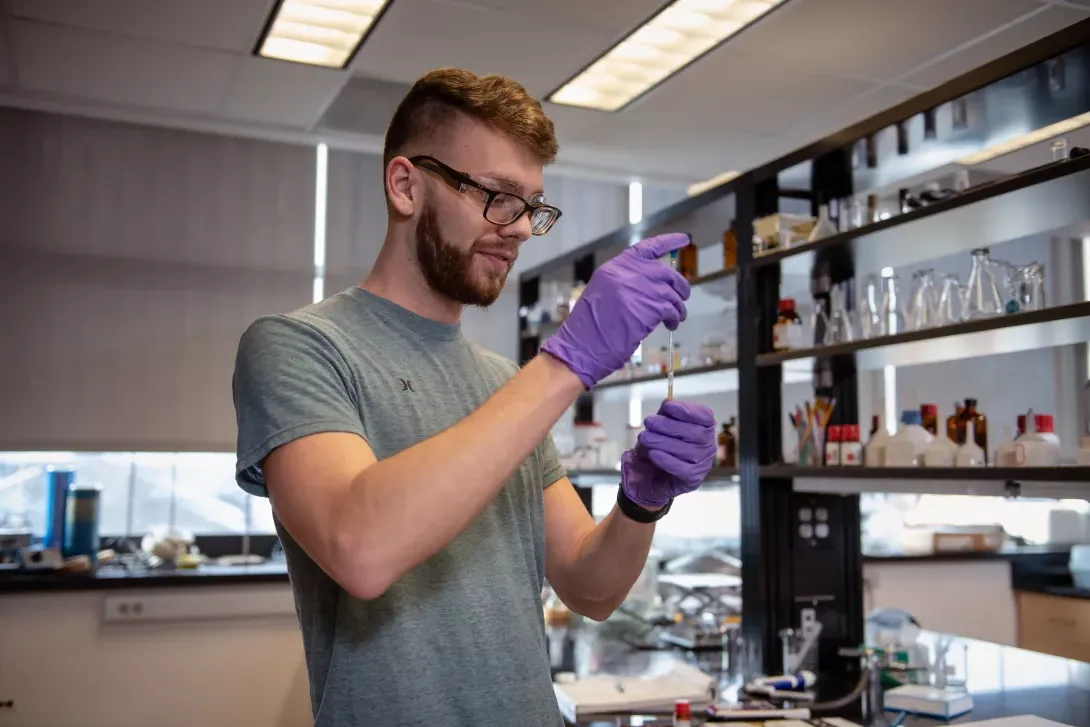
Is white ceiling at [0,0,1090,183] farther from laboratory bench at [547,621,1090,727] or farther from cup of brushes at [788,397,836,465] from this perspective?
laboratory bench at [547,621,1090,727]

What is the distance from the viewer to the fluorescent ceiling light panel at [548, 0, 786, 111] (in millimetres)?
2859

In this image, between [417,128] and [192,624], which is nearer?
[417,128]

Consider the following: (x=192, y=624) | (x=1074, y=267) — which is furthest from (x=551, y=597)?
(x=1074, y=267)

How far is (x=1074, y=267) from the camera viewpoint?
5.37 m

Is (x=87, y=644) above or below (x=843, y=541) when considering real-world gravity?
below

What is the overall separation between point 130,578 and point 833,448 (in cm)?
253

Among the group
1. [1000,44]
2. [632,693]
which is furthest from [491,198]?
[1000,44]

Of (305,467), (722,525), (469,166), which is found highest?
(469,166)

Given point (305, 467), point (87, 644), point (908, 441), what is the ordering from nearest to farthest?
point (305, 467)
point (908, 441)
point (87, 644)

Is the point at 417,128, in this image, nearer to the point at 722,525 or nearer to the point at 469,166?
the point at 469,166

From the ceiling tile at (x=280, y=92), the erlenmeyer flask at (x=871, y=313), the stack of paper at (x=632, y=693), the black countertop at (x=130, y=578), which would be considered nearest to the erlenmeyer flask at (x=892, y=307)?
the erlenmeyer flask at (x=871, y=313)

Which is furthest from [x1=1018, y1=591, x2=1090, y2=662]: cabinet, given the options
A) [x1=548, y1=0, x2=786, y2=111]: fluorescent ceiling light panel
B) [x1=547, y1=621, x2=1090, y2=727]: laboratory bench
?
[x1=548, y1=0, x2=786, y2=111]: fluorescent ceiling light panel

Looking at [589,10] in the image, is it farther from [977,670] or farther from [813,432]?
[977,670]

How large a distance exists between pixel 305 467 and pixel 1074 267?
5.51 metres
